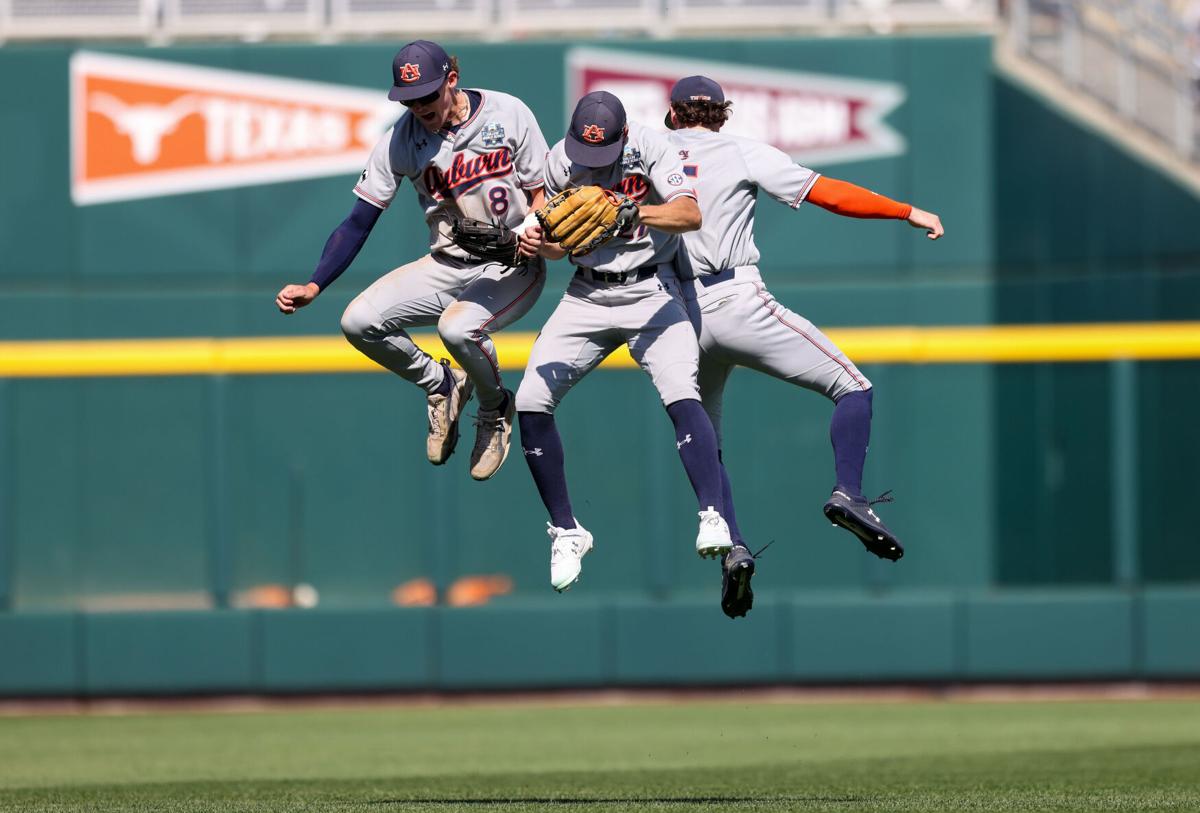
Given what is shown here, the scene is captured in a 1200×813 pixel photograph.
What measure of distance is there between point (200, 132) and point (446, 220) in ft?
29.1

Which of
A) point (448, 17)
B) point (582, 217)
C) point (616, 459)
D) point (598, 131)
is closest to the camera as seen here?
point (582, 217)

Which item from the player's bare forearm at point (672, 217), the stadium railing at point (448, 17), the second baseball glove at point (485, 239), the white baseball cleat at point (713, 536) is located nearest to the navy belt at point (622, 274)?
the second baseball glove at point (485, 239)

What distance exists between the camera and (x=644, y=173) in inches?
314

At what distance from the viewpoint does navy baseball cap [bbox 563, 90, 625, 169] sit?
305 inches

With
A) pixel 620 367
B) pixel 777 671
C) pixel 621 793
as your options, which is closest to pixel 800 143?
pixel 620 367

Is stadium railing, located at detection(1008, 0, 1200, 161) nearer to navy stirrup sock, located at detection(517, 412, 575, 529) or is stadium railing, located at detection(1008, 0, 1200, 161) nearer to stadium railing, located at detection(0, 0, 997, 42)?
stadium railing, located at detection(0, 0, 997, 42)

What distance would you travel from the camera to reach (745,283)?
8.33 m

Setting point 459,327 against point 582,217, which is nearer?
point 582,217

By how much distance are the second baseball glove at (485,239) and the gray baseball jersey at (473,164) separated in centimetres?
9

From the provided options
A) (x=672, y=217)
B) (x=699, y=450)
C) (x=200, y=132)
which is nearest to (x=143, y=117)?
(x=200, y=132)

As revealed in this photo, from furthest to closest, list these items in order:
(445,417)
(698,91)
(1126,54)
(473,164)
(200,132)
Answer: (200,132) → (1126,54) → (445,417) → (698,91) → (473,164)

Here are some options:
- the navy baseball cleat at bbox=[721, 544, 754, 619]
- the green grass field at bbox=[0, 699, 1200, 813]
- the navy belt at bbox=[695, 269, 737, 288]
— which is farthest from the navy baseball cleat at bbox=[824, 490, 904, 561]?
the green grass field at bbox=[0, 699, 1200, 813]

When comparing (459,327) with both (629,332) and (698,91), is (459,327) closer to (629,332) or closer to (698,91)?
(629,332)

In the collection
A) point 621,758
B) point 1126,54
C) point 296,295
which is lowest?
point 621,758
